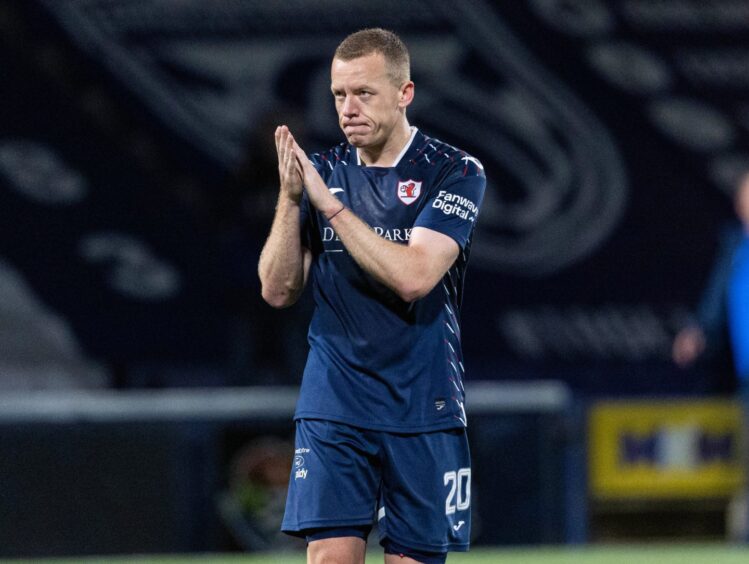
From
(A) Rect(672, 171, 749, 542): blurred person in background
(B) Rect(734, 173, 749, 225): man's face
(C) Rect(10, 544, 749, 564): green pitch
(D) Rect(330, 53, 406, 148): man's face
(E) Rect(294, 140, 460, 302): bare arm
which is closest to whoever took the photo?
(E) Rect(294, 140, 460, 302): bare arm

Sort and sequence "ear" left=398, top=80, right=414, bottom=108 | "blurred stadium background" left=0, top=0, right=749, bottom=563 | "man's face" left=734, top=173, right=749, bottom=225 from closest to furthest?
"ear" left=398, top=80, right=414, bottom=108
"man's face" left=734, top=173, right=749, bottom=225
"blurred stadium background" left=0, top=0, right=749, bottom=563

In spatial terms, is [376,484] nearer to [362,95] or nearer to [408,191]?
[408,191]

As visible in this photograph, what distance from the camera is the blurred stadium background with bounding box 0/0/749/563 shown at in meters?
9.61

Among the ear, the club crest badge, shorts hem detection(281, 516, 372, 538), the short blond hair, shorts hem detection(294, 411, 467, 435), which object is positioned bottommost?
shorts hem detection(281, 516, 372, 538)

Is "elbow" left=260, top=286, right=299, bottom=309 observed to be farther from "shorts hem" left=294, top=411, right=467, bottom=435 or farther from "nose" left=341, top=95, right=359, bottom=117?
"nose" left=341, top=95, right=359, bottom=117

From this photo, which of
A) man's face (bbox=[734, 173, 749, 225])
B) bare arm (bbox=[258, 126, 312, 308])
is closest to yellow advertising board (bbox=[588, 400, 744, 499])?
man's face (bbox=[734, 173, 749, 225])

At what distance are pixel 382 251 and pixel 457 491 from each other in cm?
78

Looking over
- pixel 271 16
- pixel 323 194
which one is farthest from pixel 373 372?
pixel 271 16

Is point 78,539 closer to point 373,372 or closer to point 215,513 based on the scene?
point 215,513

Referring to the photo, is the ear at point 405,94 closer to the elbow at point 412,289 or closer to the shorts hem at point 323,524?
the elbow at point 412,289

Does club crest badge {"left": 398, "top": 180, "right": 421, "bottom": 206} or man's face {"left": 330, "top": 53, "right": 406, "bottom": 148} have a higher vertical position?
man's face {"left": 330, "top": 53, "right": 406, "bottom": 148}

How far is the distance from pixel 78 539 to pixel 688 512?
12.5ft

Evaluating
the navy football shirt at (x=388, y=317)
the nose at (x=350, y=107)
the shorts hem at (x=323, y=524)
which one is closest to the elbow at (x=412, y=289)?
the navy football shirt at (x=388, y=317)

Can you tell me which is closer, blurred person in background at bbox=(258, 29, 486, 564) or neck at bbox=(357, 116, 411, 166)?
blurred person in background at bbox=(258, 29, 486, 564)
